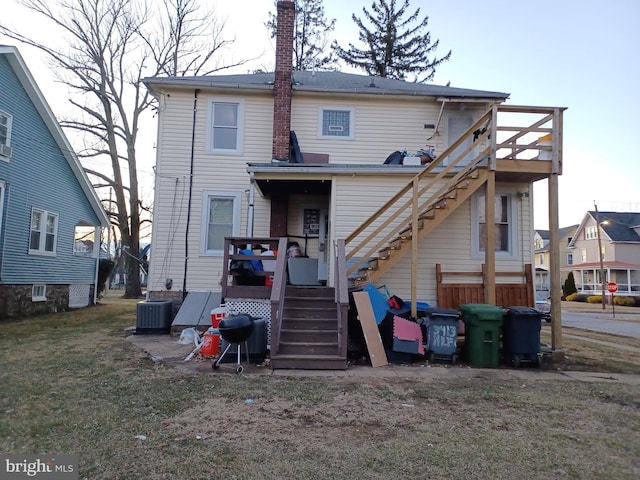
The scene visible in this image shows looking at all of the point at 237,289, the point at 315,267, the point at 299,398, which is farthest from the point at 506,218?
the point at 299,398

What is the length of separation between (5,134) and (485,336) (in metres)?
14.2

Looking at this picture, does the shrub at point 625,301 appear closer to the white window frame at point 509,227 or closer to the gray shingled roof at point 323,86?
the gray shingled roof at point 323,86

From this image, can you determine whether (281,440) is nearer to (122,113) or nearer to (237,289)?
(237,289)

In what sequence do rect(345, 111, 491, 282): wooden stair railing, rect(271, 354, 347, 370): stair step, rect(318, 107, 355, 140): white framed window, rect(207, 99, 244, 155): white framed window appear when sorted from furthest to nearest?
1. rect(318, 107, 355, 140): white framed window
2. rect(207, 99, 244, 155): white framed window
3. rect(345, 111, 491, 282): wooden stair railing
4. rect(271, 354, 347, 370): stair step

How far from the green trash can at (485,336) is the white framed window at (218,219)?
6372 millimetres

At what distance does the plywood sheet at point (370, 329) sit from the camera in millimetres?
7098

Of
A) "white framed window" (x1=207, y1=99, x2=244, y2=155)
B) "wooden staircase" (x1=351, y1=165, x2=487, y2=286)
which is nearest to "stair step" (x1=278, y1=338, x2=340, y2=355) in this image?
"wooden staircase" (x1=351, y1=165, x2=487, y2=286)

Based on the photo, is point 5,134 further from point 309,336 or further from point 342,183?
point 309,336

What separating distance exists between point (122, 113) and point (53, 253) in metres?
11.4

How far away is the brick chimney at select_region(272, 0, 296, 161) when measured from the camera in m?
11.1

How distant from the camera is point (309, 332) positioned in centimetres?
719

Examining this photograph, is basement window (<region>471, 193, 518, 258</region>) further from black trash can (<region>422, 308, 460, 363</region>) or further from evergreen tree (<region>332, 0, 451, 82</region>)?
evergreen tree (<region>332, 0, 451, 82</region>)

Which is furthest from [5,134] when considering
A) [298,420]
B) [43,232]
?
[298,420]

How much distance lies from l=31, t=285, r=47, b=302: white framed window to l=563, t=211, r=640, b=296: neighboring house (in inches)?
1547
